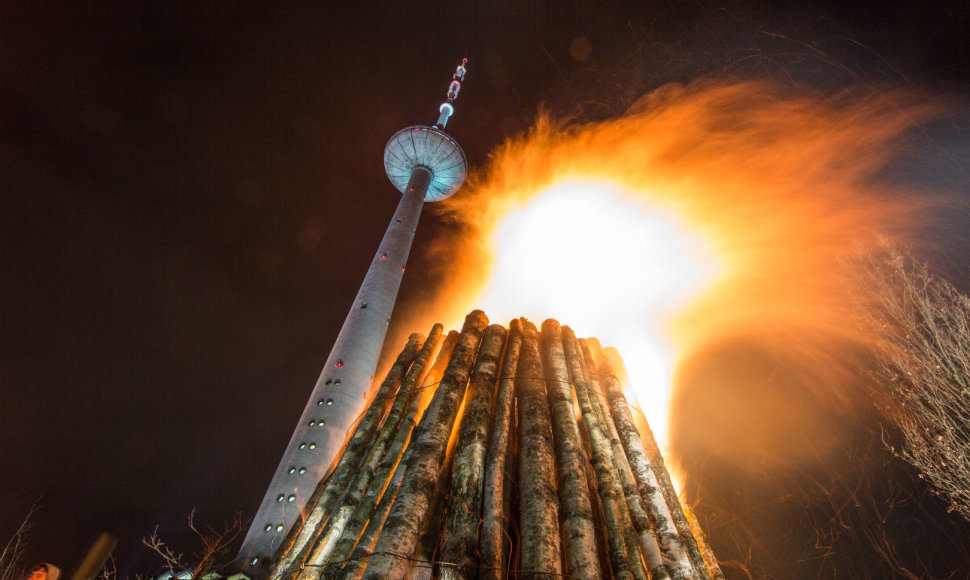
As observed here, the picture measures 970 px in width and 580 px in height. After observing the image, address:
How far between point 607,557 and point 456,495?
296 cm

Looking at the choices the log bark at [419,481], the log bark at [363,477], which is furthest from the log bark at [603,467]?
the log bark at [363,477]

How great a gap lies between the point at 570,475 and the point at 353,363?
18.7 m

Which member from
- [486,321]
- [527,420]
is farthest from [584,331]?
[527,420]

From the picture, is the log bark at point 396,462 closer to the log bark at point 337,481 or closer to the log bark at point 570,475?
the log bark at point 337,481

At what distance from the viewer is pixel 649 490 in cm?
867

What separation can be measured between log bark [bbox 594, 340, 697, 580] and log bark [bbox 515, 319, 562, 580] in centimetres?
212

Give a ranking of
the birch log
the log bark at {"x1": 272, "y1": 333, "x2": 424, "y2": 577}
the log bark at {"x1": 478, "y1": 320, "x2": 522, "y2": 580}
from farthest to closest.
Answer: the log bark at {"x1": 272, "y1": 333, "x2": 424, "y2": 577} → the birch log → the log bark at {"x1": 478, "y1": 320, "x2": 522, "y2": 580}

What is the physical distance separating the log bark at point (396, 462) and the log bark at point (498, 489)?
5.47 feet

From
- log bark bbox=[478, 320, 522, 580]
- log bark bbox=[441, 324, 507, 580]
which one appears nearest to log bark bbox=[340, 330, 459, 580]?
log bark bbox=[441, 324, 507, 580]

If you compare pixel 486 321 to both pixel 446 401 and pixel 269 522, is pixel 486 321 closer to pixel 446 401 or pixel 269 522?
pixel 446 401

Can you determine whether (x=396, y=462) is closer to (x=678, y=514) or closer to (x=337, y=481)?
(x=337, y=481)

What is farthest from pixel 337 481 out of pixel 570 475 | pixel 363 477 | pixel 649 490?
pixel 649 490

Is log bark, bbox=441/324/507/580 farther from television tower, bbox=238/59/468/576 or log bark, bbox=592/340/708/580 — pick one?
television tower, bbox=238/59/468/576

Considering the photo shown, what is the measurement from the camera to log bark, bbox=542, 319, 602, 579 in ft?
21.1
